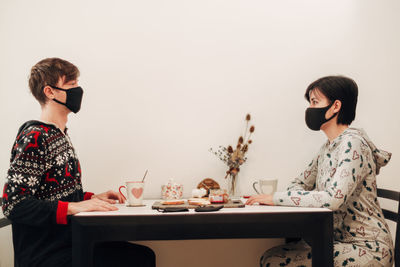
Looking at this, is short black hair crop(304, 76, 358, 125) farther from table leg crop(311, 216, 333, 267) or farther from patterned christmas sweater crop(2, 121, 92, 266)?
patterned christmas sweater crop(2, 121, 92, 266)

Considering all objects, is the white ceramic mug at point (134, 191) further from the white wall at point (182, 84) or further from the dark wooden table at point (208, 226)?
the white wall at point (182, 84)

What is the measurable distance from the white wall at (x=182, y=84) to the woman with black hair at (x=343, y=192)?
0.41 m

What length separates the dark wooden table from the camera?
47.2 inches

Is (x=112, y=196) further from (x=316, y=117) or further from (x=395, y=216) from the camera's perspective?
(x=395, y=216)

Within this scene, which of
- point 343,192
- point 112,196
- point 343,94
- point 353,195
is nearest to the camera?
point 343,192

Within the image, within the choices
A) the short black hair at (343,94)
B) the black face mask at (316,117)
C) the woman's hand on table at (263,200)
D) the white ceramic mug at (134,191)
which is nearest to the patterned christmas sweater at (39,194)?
the white ceramic mug at (134,191)

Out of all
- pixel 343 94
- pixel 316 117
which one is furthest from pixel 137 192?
pixel 343 94

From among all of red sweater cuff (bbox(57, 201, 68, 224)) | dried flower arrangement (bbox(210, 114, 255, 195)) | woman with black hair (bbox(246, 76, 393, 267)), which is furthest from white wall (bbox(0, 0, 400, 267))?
red sweater cuff (bbox(57, 201, 68, 224))

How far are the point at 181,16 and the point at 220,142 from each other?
85 cm

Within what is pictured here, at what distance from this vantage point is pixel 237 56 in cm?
207

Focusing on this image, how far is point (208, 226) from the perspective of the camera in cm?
123

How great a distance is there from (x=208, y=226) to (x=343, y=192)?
57 centimetres

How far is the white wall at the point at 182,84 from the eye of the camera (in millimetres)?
2041

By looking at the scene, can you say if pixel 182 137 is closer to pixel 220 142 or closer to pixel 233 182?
pixel 220 142
